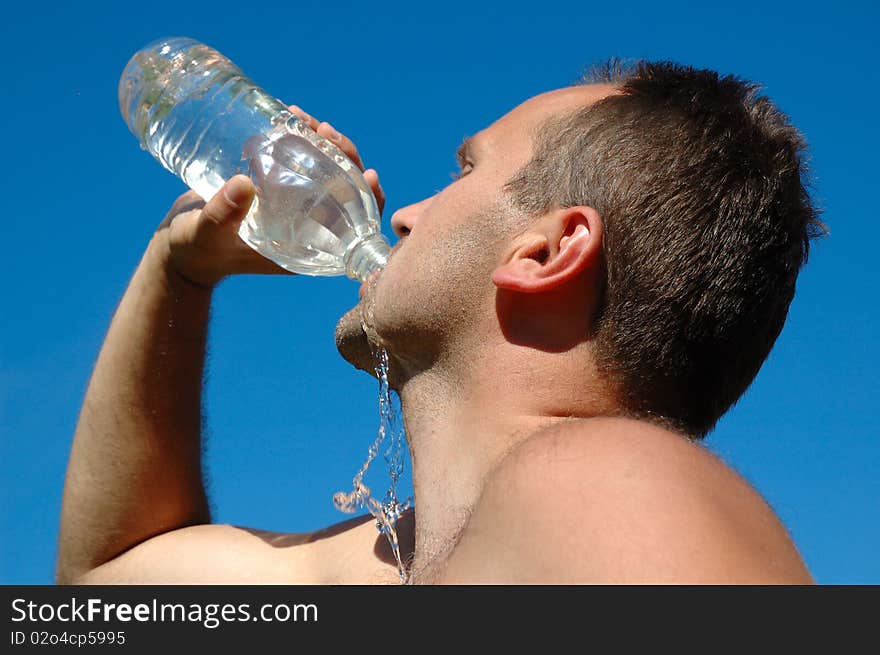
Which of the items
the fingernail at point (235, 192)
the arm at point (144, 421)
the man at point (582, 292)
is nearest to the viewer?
the man at point (582, 292)

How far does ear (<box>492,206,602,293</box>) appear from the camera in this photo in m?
3.02

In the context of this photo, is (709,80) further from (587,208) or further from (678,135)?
(587,208)

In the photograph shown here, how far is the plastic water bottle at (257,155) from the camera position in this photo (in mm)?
4152

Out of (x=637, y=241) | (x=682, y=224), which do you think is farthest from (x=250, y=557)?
(x=682, y=224)

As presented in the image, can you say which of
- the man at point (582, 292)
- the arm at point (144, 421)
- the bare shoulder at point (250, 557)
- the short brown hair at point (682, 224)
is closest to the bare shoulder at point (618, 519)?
the man at point (582, 292)

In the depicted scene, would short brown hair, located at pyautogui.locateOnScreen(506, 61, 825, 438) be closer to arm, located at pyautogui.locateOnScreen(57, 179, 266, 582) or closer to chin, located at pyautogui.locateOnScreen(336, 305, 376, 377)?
chin, located at pyautogui.locateOnScreen(336, 305, 376, 377)

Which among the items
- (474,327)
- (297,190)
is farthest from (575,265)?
(297,190)

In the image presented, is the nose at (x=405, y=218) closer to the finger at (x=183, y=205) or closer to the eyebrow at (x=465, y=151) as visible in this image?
the eyebrow at (x=465, y=151)

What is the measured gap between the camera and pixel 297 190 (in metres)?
4.15

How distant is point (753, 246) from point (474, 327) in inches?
35.6

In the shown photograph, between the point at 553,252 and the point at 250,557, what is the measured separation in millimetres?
1994

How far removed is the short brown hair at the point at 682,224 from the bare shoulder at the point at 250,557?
1.33 metres

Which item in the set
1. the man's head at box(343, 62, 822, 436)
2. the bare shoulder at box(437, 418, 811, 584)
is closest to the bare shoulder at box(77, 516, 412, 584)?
the man's head at box(343, 62, 822, 436)

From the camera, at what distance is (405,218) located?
3.48 m
